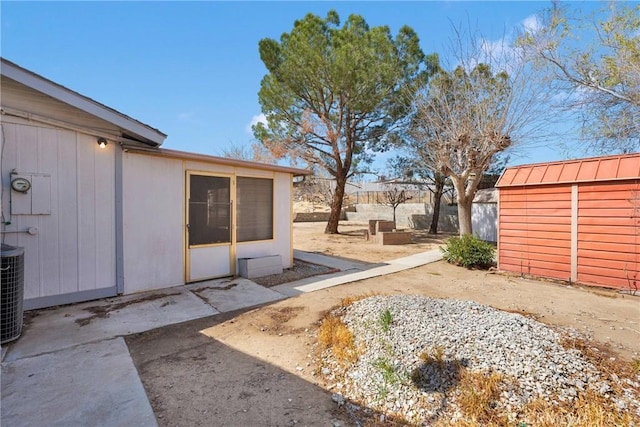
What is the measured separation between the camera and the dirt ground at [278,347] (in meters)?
2.13

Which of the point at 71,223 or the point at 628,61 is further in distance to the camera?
the point at 628,61

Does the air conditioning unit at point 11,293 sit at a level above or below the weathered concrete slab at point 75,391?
above

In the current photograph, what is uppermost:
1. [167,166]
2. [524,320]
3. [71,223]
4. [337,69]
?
[337,69]

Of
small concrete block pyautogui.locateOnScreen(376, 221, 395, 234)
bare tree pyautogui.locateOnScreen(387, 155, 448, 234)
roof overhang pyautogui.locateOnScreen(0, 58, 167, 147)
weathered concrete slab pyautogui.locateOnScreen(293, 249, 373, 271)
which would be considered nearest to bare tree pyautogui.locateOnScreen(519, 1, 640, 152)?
bare tree pyautogui.locateOnScreen(387, 155, 448, 234)

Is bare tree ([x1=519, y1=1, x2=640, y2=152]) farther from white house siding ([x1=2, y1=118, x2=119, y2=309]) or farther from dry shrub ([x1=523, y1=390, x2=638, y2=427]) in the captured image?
white house siding ([x1=2, y1=118, x2=119, y2=309])

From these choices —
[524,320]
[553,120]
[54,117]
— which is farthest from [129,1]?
[553,120]

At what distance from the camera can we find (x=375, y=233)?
468 inches

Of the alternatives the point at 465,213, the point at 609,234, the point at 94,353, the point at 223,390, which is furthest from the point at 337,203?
the point at 223,390

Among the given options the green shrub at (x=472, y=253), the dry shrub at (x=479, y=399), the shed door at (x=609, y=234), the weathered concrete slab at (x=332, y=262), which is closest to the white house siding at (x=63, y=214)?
the weathered concrete slab at (x=332, y=262)

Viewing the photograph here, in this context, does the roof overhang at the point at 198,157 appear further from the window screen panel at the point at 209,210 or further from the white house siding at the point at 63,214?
the white house siding at the point at 63,214

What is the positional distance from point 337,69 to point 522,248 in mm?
8109

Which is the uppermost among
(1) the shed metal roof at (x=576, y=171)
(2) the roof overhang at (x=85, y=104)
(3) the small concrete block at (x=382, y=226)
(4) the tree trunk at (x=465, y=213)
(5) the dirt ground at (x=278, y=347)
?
(2) the roof overhang at (x=85, y=104)

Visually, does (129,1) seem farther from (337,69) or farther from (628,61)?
(628,61)

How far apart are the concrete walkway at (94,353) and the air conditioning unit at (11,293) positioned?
14 cm
